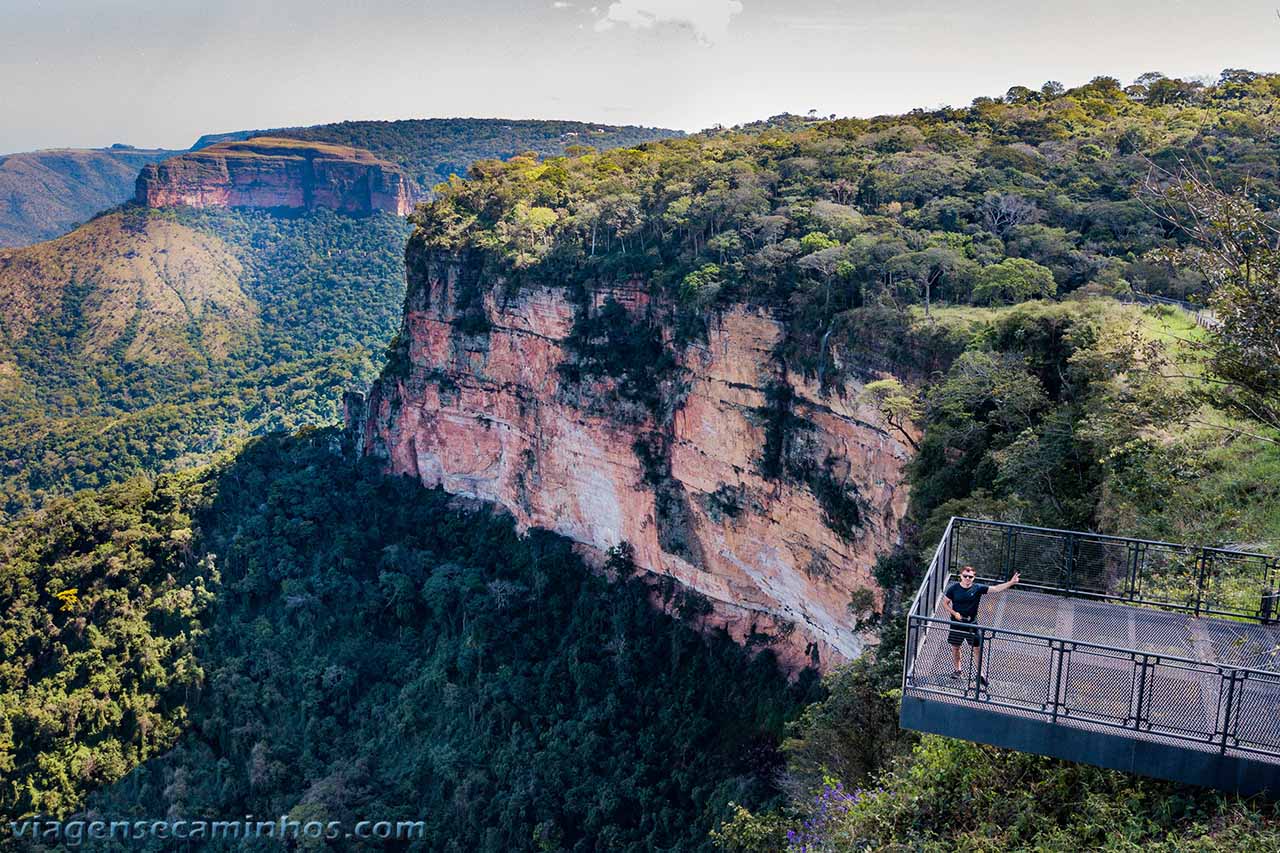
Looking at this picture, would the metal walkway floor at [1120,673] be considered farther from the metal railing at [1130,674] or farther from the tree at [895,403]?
the tree at [895,403]

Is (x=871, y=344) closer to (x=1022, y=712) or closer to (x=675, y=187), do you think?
(x=675, y=187)

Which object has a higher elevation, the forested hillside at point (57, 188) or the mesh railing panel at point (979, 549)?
the forested hillside at point (57, 188)

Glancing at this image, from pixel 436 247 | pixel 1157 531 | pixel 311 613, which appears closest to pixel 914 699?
pixel 1157 531

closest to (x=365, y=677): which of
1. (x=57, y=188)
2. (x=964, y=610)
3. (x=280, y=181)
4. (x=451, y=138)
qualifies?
(x=964, y=610)

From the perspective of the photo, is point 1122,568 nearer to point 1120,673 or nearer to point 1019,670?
point 1120,673

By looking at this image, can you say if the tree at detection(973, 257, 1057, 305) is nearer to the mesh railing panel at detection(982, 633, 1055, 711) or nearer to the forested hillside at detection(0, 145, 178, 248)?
the mesh railing panel at detection(982, 633, 1055, 711)

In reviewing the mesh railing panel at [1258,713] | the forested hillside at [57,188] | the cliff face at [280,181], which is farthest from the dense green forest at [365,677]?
the forested hillside at [57,188]

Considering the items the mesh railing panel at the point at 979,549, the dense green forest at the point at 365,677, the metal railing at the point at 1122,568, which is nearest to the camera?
the metal railing at the point at 1122,568
